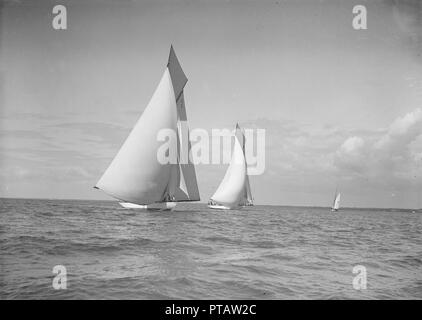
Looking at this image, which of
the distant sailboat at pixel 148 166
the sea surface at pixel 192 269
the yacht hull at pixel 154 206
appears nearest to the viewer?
the sea surface at pixel 192 269

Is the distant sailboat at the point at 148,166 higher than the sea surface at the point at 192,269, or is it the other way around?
the distant sailboat at the point at 148,166

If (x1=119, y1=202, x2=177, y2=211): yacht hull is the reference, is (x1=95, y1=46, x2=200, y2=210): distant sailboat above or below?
above

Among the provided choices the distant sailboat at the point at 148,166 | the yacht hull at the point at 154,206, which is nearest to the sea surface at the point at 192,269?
the distant sailboat at the point at 148,166

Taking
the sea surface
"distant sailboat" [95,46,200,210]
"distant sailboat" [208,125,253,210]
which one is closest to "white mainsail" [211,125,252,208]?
"distant sailboat" [208,125,253,210]

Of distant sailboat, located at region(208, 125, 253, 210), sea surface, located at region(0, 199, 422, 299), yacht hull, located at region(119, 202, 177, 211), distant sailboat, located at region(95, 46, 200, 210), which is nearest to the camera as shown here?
sea surface, located at region(0, 199, 422, 299)

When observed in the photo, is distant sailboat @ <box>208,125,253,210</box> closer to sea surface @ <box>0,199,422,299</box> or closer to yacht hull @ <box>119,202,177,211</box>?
yacht hull @ <box>119,202,177,211</box>

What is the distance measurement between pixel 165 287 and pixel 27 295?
3.09 m

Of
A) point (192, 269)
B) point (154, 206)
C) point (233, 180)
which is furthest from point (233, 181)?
point (192, 269)

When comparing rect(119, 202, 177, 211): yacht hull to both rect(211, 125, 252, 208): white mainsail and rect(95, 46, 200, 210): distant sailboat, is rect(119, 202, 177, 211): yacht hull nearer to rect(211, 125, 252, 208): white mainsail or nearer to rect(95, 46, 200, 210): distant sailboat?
rect(95, 46, 200, 210): distant sailboat

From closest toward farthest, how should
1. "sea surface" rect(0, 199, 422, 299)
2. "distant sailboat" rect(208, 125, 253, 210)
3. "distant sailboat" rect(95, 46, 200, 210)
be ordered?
"sea surface" rect(0, 199, 422, 299)
"distant sailboat" rect(95, 46, 200, 210)
"distant sailboat" rect(208, 125, 253, 210)

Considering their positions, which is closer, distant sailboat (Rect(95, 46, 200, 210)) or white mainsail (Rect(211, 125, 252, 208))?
distant sailboat (Rect(95, 46, 200, 210))

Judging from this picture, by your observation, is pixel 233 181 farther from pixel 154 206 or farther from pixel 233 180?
pixel 154 206

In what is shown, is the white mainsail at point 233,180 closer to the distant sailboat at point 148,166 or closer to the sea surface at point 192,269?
the distant sailboat at point 148,166

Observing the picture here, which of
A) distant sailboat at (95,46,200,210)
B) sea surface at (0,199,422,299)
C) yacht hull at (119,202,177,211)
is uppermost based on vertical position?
distant sailboat at (95,46,200,210)
